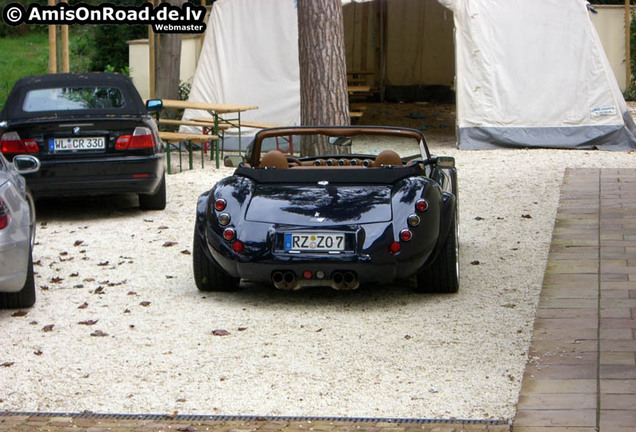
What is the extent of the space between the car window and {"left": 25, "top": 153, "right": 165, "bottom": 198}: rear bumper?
2.54 feet

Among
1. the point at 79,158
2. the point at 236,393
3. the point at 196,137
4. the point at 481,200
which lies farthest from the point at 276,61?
the point at 236,393

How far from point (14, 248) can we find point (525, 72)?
38.8 ft

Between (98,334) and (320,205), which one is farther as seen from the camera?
(320,205)

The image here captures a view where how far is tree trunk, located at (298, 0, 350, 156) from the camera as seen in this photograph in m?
14.2

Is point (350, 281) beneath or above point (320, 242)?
beneath

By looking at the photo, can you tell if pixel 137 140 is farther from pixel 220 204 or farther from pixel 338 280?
pixel 338 280

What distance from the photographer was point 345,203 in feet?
24.6

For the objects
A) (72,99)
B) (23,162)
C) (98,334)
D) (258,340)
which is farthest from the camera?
(72,99)

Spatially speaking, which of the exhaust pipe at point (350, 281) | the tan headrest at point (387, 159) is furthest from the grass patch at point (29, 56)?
the exhaust pipe at point (350, 281)

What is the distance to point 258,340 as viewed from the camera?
6.73 m

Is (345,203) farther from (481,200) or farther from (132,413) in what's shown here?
(481,200)

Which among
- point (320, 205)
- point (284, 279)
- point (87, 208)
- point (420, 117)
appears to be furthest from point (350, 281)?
point (420, 117)

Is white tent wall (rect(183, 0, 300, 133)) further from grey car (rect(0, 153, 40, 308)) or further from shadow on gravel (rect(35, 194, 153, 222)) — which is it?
grey car (rect(0, 153, 40, 308))

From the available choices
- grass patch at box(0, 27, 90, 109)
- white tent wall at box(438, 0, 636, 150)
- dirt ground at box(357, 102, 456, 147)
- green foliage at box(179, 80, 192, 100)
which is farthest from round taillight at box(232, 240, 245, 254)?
grass patch at box(0, 27, 90, 109)
